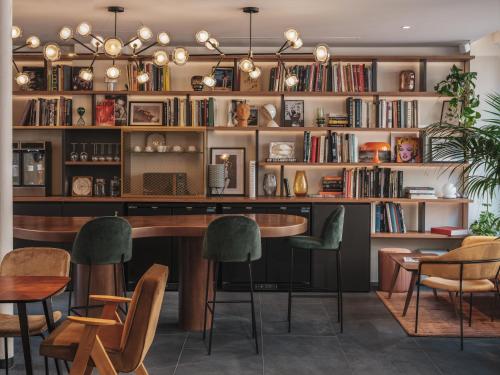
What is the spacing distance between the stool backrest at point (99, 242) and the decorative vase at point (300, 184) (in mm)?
3278

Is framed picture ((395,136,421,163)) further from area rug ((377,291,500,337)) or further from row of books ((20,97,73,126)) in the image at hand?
row of books ((20,97,73,126))

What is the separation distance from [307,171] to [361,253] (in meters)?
1.27

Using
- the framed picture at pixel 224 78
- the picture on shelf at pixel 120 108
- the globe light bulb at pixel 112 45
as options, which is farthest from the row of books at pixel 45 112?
the globe light bulb at pixel 112 45

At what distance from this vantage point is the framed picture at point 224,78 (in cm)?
782

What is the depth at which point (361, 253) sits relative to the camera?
734 centimetres

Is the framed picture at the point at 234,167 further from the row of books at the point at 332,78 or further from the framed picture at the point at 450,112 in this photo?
the framed picture at the point at 450,112

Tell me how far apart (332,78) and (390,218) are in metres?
1.86

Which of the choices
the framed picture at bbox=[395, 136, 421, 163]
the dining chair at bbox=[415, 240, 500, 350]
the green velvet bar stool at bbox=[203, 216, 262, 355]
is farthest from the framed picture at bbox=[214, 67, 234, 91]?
the dining chair at bbox=[415, 240, 500, 350]

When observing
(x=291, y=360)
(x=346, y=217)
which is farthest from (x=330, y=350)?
(x=346, y=217)

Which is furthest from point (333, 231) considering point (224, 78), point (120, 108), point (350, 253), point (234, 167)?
point (120, 108)

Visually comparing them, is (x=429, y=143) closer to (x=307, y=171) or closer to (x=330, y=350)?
(x=307, y=171)

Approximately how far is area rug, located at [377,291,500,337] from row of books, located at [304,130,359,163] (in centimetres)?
170

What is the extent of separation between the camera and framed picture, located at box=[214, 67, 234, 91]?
7.82m

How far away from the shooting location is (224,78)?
7.84 meters
